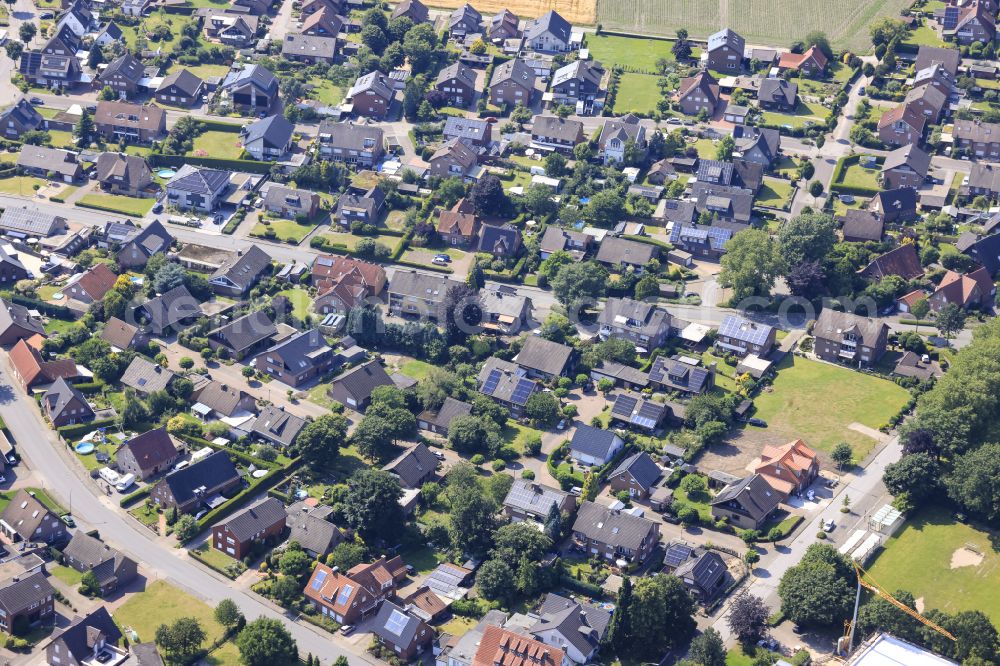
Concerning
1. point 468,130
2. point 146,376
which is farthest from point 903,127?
point 146,376

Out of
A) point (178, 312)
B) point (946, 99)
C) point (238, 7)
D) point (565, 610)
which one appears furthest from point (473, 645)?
point (238, 7)

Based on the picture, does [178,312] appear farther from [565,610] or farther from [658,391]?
[565,610]

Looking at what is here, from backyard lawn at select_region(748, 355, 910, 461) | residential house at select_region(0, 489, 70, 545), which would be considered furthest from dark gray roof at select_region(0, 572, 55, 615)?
backyard lawn at select_region(748, 355, 910, 461)

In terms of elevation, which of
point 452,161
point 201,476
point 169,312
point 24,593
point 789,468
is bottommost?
point 24,593

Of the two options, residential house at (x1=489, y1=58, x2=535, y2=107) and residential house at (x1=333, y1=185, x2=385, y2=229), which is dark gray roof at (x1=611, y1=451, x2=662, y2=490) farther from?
residential house at (x1=489, y1=58, x2=535, y2=107)

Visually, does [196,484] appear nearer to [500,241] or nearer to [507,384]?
[507,384]

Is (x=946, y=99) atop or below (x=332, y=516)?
atop
